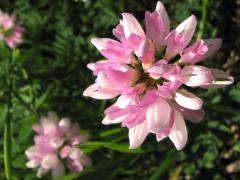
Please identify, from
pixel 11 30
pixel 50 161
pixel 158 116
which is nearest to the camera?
pixel 158 116

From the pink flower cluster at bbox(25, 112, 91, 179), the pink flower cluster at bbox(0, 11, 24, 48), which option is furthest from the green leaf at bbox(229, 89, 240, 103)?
the pink flower cluster at bbox(0, 11, 24, 48)

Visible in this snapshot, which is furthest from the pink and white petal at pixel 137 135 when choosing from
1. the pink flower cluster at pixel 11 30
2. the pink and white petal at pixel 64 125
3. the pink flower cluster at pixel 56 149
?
the pink flower cluster at pixel 11 30

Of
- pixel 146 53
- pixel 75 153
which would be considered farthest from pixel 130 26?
pixel 75 153

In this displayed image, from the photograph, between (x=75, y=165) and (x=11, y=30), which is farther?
(x=11, y=30)

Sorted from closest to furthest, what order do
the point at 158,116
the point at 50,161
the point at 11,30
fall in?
the point at 158,116
the point at 50,161
the point at 11,30

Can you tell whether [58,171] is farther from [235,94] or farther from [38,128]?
[235,94]

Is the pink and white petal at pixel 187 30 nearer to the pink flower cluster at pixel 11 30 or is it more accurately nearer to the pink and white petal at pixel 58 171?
the pink and white petal at pixel 58 171

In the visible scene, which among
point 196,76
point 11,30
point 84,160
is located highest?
point 196,76
